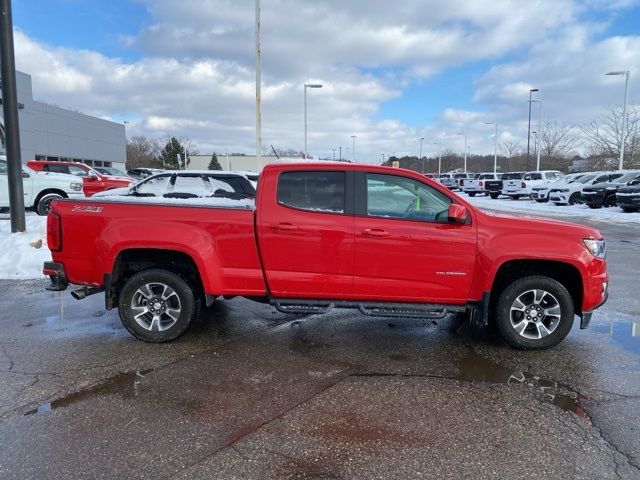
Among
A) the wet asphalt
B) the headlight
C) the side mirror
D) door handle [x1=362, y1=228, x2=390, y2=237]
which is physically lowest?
the wet asphalt

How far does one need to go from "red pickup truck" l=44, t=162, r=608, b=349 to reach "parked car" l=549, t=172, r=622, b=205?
22.8 meters

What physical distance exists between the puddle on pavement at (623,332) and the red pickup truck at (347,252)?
632 millimetres

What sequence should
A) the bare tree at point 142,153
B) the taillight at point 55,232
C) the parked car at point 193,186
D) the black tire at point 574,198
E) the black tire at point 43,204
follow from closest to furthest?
the taillight at point 55,232, the parked car at point 193,186, the black tire at point 43,204, the black tire at point 574,198, the bare tree at point 142,153

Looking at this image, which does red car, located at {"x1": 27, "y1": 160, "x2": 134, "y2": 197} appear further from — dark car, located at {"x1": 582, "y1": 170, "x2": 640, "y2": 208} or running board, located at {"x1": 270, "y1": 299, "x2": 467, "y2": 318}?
dark car, located at {"x1": 582, "y1": 170, "x2": 640, "y2": 208}

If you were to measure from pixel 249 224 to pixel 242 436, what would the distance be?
2.16 meters

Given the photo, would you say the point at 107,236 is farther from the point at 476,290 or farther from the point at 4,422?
the point at 476,290

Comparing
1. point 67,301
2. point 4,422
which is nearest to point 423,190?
point 4,422

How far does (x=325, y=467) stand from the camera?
299 cm

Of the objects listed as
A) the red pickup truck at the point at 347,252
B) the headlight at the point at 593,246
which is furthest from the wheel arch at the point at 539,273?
the headlight at the point at 593,246

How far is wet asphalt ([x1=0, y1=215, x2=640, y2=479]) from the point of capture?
3037 millimetres

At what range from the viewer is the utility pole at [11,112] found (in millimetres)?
10078

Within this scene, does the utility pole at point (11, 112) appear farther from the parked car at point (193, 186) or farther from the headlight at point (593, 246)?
the headlight at point (593, 246)

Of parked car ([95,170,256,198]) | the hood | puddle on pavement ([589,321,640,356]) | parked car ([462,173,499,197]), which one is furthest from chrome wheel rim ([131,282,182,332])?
parked car ([462,173,499,197])

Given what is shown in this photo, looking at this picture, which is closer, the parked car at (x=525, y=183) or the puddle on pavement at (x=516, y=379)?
the puddle on pavement at (x=516, y=379)
